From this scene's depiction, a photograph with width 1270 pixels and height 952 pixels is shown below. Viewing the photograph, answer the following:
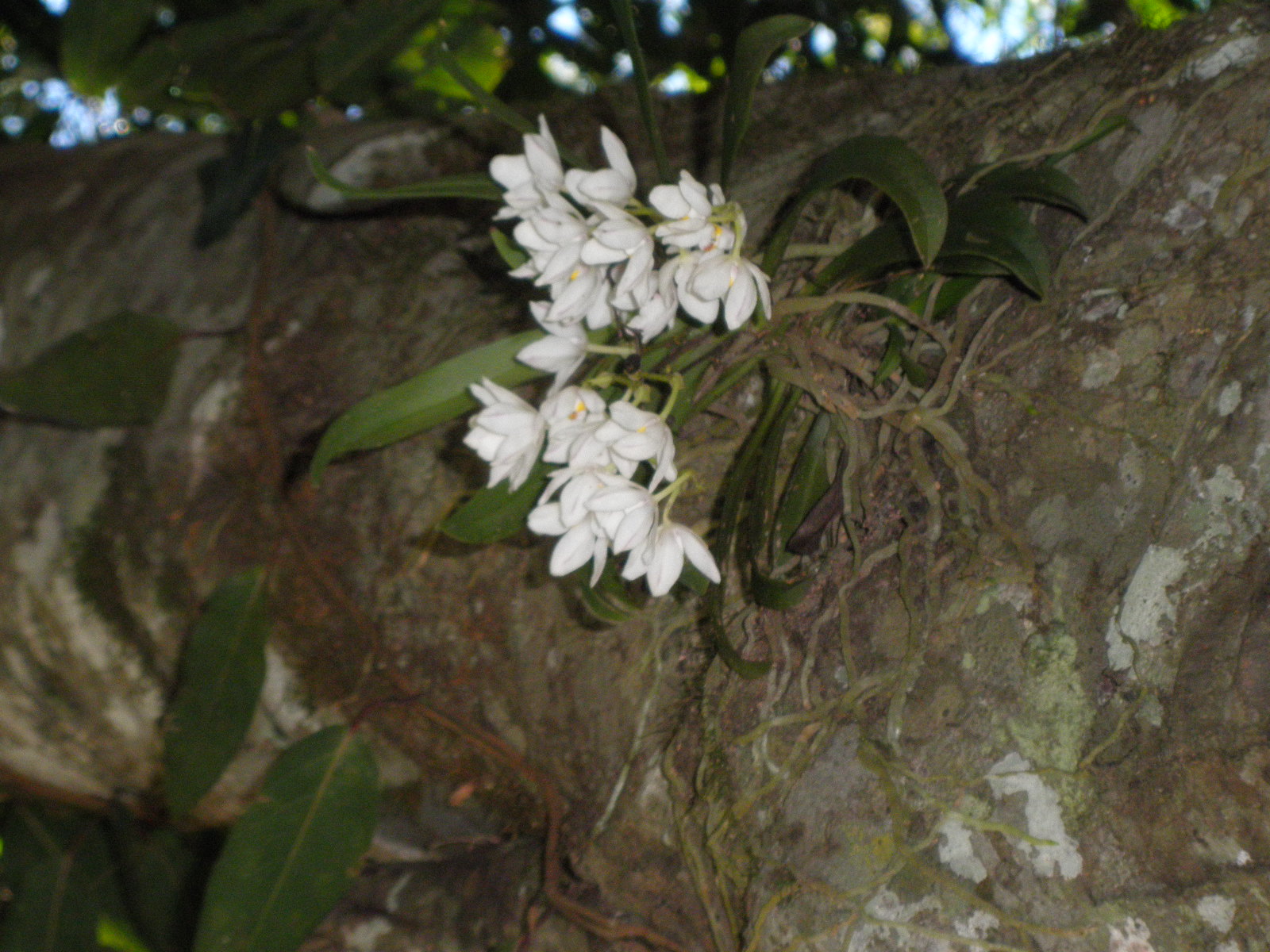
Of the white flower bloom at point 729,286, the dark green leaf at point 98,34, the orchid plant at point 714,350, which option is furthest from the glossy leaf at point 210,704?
the dark green leaf at point 98,34

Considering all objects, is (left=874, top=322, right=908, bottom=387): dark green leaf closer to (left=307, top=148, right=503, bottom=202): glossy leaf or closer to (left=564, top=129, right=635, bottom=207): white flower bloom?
(left=564, top=129, right=635, bottom=207): white flower bloom

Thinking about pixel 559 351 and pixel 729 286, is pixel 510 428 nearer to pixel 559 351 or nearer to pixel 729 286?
pixel 559 351

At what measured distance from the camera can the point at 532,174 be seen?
837 mm

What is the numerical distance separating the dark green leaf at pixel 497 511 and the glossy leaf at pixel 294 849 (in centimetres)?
42

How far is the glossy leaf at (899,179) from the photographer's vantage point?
0.76 meters

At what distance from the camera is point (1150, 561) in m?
0.72

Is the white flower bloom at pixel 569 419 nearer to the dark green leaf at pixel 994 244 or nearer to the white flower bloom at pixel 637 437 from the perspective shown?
the white flower bloom at pixel 637 437

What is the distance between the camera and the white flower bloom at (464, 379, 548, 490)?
0.79m

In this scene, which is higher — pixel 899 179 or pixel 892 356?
pixel 899 179

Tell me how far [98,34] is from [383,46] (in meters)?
0.56

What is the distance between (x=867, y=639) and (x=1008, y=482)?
0.18m

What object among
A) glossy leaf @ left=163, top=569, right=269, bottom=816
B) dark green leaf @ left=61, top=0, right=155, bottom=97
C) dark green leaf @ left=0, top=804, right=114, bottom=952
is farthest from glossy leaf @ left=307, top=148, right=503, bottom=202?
dark green leaf @ left=0, top=804, right=114, bottom=952

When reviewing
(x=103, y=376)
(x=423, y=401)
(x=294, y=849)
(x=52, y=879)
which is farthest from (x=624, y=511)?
(x=52, y=879)

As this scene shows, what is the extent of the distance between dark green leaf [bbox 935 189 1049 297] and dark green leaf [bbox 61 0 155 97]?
1.50 m
